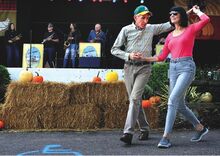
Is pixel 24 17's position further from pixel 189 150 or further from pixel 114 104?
pixel 189 150

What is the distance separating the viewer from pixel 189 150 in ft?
19.0

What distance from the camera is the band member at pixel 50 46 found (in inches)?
496

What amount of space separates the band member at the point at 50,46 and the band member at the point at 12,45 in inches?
35.0

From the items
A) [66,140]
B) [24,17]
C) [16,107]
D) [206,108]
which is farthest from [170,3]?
[66,140]

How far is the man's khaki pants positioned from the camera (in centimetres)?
613

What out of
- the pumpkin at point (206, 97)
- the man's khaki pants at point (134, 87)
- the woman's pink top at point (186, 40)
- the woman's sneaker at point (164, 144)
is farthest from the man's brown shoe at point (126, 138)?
the pumpkin at point (206, 97)

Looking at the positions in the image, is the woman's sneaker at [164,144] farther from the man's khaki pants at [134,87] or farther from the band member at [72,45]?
the band member at [72,45]

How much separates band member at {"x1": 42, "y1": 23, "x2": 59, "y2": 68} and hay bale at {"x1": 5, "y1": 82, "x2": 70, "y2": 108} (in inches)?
162

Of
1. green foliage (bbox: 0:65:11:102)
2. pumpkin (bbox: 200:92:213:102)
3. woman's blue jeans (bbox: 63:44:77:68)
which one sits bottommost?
pumpkin (bbox: 200:92:213:102)

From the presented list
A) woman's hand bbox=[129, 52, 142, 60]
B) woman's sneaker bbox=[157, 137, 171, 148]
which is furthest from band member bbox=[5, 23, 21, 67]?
woman's sneaker bbox=[157, 137, 171, 148]

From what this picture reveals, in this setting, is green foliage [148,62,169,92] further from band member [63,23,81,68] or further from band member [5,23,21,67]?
band member [5,23,21,67]

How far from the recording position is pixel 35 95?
8.04 meters

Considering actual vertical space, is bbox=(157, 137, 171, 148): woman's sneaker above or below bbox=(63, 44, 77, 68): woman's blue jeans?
below

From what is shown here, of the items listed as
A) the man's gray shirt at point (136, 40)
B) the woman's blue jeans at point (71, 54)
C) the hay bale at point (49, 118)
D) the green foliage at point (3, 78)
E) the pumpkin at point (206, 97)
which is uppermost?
the man's gray shirt at point (136, 40)
